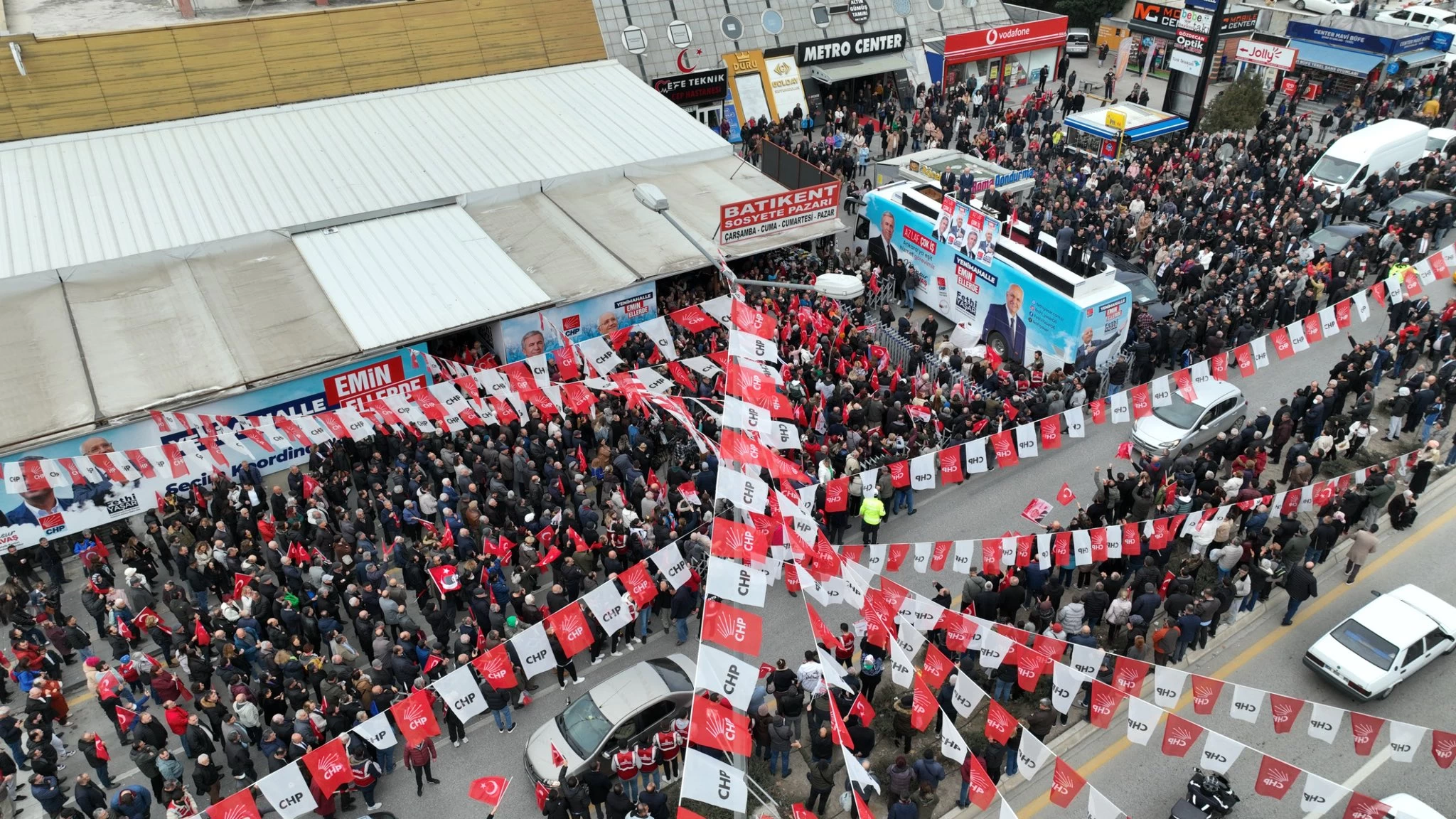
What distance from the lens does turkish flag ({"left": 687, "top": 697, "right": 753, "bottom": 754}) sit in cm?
1191

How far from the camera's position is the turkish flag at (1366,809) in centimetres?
1184

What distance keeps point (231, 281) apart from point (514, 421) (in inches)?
295

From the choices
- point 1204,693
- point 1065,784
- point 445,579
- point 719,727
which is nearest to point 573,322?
point 445,579

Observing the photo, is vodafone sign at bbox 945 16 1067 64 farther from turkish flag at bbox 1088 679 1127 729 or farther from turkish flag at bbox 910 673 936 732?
turkish flag at bbox 910 673 936 732

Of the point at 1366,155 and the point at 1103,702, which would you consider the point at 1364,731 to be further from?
the point at 1366,155

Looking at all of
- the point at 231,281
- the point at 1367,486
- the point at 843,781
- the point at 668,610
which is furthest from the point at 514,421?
the point at 1367,486

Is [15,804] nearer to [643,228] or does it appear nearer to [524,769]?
[524,769]

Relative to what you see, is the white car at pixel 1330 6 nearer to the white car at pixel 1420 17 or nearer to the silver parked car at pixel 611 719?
the white car at pixel 1420 17

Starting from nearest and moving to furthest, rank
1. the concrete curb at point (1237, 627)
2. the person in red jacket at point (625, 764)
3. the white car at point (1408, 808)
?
the white car at point (1408, 808) < the person in red jacket at point (625, 764) < the concrete curb at point (1237, 627)

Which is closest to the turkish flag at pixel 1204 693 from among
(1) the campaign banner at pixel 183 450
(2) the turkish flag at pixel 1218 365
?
(2) the turkish flag at pixel 1218 365

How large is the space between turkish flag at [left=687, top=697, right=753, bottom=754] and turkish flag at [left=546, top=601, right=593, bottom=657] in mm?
2987

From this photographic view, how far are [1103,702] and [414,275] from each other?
1675 centimetres

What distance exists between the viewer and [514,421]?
66.6 ft

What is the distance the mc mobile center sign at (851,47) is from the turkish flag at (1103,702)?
1186 inches
